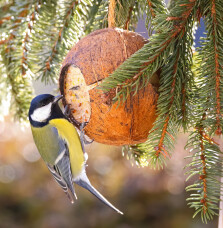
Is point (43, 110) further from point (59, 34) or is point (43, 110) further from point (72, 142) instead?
point (59, 34)

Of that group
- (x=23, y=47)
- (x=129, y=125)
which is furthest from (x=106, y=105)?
(x=23, y=47)

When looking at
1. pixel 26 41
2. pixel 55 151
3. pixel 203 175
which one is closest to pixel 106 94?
pixel 203 175

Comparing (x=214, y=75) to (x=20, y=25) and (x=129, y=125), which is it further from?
(x=20, y=25)

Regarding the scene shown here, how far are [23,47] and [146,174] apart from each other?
4.43 feet

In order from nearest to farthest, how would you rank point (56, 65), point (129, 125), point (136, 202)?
point (129, 125) → point (56, 65) → point (136, 202)

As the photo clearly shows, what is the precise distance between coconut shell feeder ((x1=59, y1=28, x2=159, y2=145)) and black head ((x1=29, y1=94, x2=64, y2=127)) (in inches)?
6.3

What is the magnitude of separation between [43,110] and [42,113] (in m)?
0.04

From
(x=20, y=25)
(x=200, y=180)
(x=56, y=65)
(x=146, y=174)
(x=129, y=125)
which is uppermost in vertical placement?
(x=20, y=25)

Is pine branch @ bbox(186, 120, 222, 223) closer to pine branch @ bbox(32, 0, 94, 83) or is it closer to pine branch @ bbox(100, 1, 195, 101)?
pine branch @ bbox(100, 1, 195, 101)

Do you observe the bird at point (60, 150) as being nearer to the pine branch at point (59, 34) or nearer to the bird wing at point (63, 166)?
the bird wing at point (63, 166)

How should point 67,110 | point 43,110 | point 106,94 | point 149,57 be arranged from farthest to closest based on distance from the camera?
point 43,110 → point 67,110 → point 106,94 → point 149,57

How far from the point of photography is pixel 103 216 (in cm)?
222

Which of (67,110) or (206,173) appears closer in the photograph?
(206,173)

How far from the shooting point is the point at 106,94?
2.71 feet
